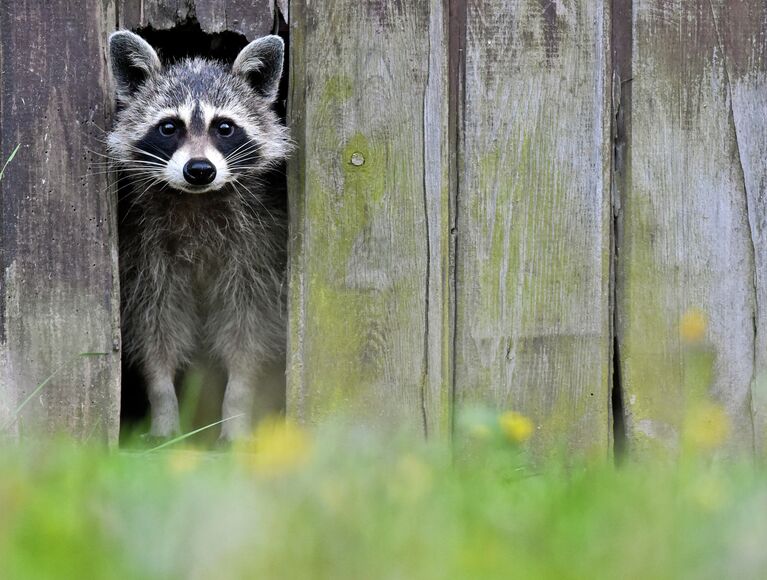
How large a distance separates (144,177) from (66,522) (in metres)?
2.89

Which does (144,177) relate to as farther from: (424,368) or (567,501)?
(567,501)

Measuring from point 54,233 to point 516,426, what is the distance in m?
1.90

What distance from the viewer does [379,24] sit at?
4.13m

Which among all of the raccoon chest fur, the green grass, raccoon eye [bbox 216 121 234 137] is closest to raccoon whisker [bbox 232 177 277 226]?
the raccoon chest fur

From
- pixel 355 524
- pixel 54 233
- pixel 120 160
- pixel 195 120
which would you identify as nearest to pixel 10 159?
pixel 54 233

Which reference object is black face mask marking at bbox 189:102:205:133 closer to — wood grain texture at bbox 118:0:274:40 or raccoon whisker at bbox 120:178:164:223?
raccoon whisker at bbox 120:178:164:223

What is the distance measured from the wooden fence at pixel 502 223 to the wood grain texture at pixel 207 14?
0.63ft

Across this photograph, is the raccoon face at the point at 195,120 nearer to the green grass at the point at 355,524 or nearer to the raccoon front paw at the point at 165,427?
the raccoon front paw at the point at 165,427

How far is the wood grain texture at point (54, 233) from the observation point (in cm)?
411

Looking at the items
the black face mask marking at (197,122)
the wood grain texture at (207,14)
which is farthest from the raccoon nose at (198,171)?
the wood grain texture at (207,14)

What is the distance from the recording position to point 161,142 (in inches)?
177

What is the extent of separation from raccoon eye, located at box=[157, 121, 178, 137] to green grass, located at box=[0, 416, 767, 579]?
2.36 m

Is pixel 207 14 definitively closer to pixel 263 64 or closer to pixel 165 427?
pixel 263 64

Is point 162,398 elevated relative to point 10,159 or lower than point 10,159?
lower
